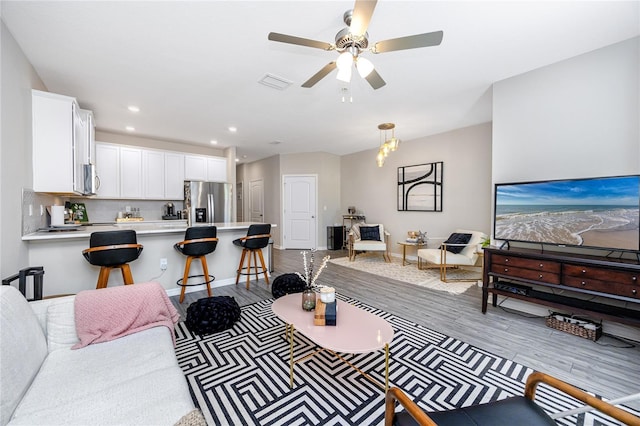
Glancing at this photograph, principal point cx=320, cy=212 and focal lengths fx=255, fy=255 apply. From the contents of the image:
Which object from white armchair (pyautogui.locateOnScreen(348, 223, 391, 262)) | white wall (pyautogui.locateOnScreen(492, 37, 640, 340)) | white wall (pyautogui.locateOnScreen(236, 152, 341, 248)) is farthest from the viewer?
white wall (pyautogui.locateOnScreen(236, 152, 341, 248))

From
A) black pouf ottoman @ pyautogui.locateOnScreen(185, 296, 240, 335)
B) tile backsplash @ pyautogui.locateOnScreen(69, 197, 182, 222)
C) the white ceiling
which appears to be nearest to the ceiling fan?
the white ceiling

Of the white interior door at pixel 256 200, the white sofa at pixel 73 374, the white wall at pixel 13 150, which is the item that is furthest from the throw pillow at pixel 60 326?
the white interior door at pixel 256 200

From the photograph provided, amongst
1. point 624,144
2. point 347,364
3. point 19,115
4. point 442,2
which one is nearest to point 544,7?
point 442,2

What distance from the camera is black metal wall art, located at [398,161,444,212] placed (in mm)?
5312

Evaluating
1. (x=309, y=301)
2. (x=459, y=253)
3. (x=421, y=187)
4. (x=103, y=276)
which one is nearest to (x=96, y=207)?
(x=103, y=276)

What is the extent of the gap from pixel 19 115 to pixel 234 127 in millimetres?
2780

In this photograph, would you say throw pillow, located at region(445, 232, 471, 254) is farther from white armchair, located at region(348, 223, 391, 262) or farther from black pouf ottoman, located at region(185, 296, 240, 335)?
black pouf ottoman, located at region(185, 296, 240, 335)

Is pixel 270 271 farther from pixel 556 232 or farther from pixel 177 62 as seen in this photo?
pixel 556 232

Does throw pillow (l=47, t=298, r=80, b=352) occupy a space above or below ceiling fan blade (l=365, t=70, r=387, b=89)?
below

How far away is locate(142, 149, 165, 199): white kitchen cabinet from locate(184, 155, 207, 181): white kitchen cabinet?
439 mm

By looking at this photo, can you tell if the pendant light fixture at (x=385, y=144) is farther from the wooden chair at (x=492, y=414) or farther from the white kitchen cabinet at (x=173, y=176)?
the white kitchen cabinet at (x=173, y=176)

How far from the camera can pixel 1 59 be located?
1947 millimetres

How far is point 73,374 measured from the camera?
1.24 meters

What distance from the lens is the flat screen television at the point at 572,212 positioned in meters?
2.17
